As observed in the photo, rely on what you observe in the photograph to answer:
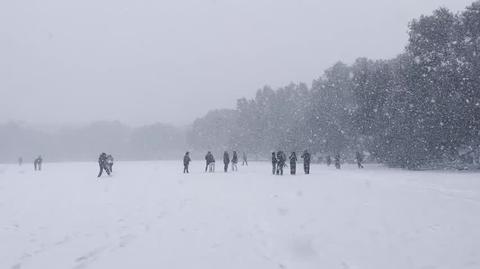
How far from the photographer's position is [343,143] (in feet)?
205

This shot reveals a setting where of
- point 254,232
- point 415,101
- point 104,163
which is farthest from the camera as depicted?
point 415,101

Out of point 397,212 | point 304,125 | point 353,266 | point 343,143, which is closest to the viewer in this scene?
point 353,266

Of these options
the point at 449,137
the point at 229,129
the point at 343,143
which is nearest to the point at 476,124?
the point at 449,137

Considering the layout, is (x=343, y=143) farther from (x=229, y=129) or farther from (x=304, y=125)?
(x=229, y=129)

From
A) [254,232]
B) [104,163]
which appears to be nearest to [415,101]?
[104,163]

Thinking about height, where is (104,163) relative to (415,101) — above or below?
below

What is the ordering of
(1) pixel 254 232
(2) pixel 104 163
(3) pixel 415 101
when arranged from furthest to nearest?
(3) pixel 415 101 < (2) pixel 104 163 < (1) pixel 254 232

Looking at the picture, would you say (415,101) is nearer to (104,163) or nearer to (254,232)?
(104,163)

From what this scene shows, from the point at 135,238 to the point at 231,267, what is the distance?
3.26m

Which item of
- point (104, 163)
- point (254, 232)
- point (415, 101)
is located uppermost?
point (415, 101)

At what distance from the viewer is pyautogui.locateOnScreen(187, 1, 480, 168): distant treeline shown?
3684 cm

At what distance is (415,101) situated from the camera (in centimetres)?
3981

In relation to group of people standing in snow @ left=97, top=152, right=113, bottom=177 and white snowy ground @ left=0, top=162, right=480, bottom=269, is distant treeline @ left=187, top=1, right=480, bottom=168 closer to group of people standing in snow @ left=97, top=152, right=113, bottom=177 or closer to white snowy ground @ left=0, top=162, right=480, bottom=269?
white snowy ground @ left=0, top=162, right=480, bottom=269

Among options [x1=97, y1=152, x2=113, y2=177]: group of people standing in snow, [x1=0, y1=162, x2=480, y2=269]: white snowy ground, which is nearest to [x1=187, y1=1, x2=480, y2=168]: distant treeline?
[x1=0, y1=162, x2=480, y2=269]: white snowy ground
